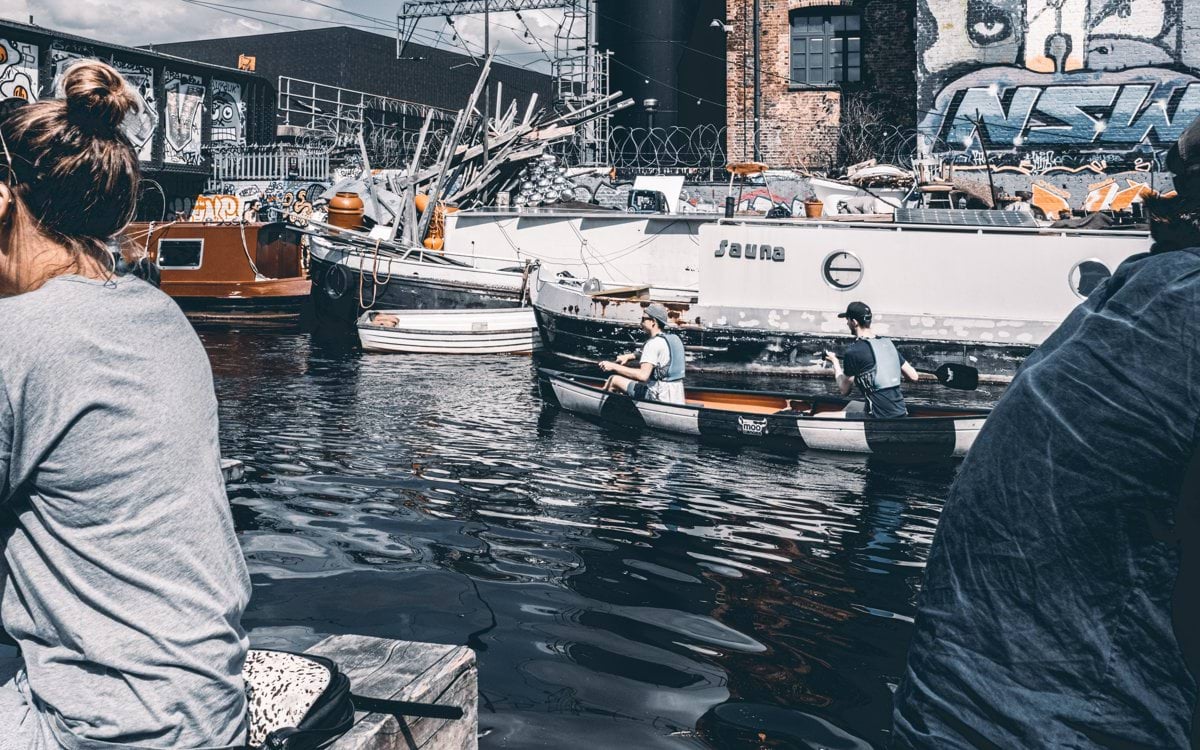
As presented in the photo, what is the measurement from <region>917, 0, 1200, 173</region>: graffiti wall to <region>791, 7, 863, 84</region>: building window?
10.7 feet

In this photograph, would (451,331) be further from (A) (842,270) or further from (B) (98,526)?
(B) (98,526)

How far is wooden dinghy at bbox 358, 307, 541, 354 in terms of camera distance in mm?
22422

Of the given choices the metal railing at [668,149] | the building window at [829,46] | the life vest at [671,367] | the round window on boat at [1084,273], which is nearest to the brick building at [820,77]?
the building window at [829,46]

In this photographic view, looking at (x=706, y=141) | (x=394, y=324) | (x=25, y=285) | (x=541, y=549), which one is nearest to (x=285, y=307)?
(x=394, y=324)

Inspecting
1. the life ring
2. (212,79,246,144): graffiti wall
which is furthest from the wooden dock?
(212,79,246,144): graffiti wall

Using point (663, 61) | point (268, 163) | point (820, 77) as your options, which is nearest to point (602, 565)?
point (820, 77)

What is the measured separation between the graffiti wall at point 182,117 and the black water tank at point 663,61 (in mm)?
14246

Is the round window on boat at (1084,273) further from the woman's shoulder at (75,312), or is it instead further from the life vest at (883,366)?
the woman's shoulder at (75,312)

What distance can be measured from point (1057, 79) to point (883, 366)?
60.0 ft

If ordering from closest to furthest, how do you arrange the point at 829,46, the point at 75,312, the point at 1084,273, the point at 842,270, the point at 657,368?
the point at 75,312
the point at 657,368
the point at 1084,273
the point at 842,270
the point at 829,46

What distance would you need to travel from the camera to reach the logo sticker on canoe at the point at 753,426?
1290 centimetres

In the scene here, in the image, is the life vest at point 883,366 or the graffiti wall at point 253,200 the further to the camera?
the graffiti wall at point 253,200

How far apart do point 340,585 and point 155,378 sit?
5.52m

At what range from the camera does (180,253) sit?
27.5 metres
